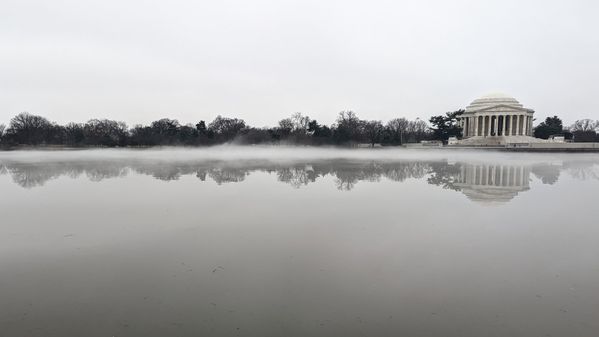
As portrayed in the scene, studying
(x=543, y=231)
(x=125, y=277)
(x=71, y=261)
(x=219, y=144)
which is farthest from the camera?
(x=219, y=144)

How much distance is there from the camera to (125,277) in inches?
247

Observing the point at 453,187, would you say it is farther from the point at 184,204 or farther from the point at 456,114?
the point at 456,114

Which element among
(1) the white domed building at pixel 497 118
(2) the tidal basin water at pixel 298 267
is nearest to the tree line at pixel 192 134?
(1) the white domed building at pixel 497 118

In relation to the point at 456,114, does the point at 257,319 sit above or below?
below

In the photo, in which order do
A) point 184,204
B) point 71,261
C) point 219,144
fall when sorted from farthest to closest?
1. point 219,144
2. point 184,204
3. point 71,261

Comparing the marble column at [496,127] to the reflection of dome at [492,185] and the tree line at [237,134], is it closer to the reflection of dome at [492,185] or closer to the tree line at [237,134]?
the tree line at [237,134]

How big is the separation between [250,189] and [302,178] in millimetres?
4802

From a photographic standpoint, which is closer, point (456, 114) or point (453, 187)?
point (453, 187)

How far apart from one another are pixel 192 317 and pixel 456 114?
96.8 meters

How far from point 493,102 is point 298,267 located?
9079 cm

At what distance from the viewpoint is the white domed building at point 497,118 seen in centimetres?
8169

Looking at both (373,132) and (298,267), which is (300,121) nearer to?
(373,132)

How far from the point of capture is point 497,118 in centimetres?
8344

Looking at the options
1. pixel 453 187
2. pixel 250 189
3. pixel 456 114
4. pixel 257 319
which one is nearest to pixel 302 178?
pixel 250 189
